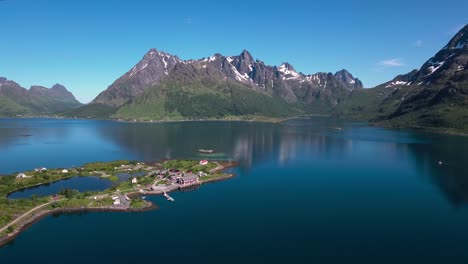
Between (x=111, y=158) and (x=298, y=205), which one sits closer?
(x=298, y=205)

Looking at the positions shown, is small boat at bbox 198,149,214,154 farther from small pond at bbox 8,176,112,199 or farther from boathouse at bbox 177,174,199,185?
small pond at bbox 8,176,112,199

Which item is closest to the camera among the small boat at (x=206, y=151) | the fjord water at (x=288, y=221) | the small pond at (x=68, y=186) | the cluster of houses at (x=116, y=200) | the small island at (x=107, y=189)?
the fjord water at (x=288, y=221)

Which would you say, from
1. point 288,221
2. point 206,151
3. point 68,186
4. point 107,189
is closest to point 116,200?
point 107,189

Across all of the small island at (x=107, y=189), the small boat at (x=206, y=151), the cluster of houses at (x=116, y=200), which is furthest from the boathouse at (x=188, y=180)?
the small boat at (x=206, y=151)

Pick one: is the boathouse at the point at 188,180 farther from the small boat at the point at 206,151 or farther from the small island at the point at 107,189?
the small boat at the point at 206,151

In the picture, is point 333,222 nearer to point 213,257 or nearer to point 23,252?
point 213,257

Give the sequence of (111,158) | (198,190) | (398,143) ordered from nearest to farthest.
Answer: (198,190), (111,158), (398,143)

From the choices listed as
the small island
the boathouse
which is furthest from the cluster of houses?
the boathouse

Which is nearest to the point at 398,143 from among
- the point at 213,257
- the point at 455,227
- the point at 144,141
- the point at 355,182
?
the point at 355,182
